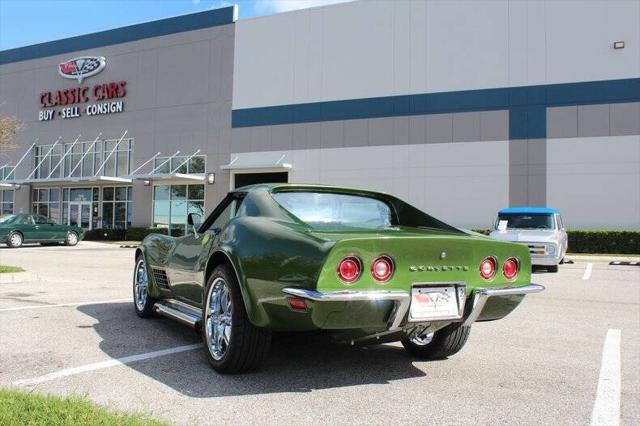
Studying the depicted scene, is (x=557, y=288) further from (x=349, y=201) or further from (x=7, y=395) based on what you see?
(x=7, y=395)

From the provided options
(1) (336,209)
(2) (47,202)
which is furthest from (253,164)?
(1) (336,209)

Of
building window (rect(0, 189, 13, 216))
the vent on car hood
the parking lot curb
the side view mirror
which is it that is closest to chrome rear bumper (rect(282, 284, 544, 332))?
the side view mirror

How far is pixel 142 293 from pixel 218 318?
268 cm

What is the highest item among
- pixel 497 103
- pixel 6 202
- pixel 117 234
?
pixel 497 103

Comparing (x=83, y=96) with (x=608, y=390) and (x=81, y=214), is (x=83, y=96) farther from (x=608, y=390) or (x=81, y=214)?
(x=608, y=390)

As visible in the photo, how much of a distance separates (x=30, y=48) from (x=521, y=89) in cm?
3237

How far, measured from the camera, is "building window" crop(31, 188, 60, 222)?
119 feet

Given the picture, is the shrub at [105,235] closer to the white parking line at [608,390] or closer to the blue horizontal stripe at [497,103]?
the blue horizontal stripe at [497,103]

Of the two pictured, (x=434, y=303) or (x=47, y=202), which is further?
(x=47, y=202)

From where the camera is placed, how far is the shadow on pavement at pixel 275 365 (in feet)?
12.8

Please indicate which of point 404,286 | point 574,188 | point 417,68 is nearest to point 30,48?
point 417,68

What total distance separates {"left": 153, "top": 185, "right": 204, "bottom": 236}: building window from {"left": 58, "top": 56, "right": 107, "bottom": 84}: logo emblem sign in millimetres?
9128

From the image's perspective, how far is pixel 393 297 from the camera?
11.4 ft

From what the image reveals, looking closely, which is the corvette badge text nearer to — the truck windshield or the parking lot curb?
the parking lot curb
